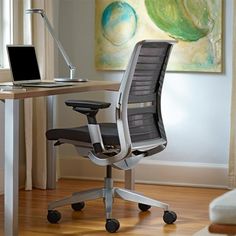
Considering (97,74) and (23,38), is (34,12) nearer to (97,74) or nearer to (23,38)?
(23,38)

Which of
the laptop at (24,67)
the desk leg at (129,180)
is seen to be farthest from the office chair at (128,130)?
the desk leg at (129,180)

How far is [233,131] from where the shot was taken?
531cm

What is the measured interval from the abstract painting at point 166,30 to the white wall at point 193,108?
0.06 m

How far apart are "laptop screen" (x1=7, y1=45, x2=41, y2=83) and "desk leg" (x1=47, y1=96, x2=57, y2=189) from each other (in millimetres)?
600

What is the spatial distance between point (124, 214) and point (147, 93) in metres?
0.78

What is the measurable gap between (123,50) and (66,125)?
74cm

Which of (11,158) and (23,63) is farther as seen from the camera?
(23,63)

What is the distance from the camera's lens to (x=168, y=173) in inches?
218

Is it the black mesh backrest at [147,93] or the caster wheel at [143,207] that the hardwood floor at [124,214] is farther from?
the black mesh backrest at [147,93]

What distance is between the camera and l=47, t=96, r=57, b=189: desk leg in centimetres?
533

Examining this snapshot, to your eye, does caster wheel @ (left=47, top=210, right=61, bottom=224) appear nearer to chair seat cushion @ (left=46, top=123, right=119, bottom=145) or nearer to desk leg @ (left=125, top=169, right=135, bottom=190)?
chair seat cushion @ (left=46, top=123, right=119, bottom=145)

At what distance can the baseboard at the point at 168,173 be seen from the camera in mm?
5434

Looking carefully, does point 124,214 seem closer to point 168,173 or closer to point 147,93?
point 147,93

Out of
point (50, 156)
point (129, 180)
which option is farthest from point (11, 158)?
point (50, 156)
